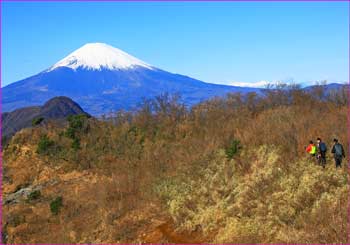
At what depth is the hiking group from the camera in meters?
13.9

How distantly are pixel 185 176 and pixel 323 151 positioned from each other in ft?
16.1

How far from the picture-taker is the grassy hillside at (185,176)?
12516 mm

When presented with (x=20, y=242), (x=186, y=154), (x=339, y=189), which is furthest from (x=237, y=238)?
(x=20, y=242)

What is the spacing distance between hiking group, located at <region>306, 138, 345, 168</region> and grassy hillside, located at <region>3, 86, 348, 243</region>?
0.85 feet

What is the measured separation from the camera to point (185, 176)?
16.8m

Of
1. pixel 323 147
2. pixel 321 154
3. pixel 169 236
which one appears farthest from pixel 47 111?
pixel 323 147

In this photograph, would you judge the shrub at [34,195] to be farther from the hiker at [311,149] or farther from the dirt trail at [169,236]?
the hiker at [311,149]

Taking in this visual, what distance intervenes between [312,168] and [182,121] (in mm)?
10090

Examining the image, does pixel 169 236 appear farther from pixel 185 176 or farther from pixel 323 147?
pixel 323 147

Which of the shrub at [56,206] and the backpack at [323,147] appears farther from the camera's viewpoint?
the shrub at [56,206]

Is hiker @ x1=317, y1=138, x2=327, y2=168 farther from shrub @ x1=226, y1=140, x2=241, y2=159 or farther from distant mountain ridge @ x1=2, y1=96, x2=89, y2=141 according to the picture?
distant mountain ridge @ x1=2, y1=96, x2=89, y2=141

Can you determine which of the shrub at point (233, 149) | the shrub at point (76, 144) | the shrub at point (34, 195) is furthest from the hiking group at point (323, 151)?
the shrub at point (76, 144)

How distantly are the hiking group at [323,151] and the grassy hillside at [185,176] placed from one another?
0.85 feet

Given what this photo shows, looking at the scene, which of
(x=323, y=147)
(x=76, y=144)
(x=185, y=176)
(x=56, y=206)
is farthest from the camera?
(x=76, y=144)
